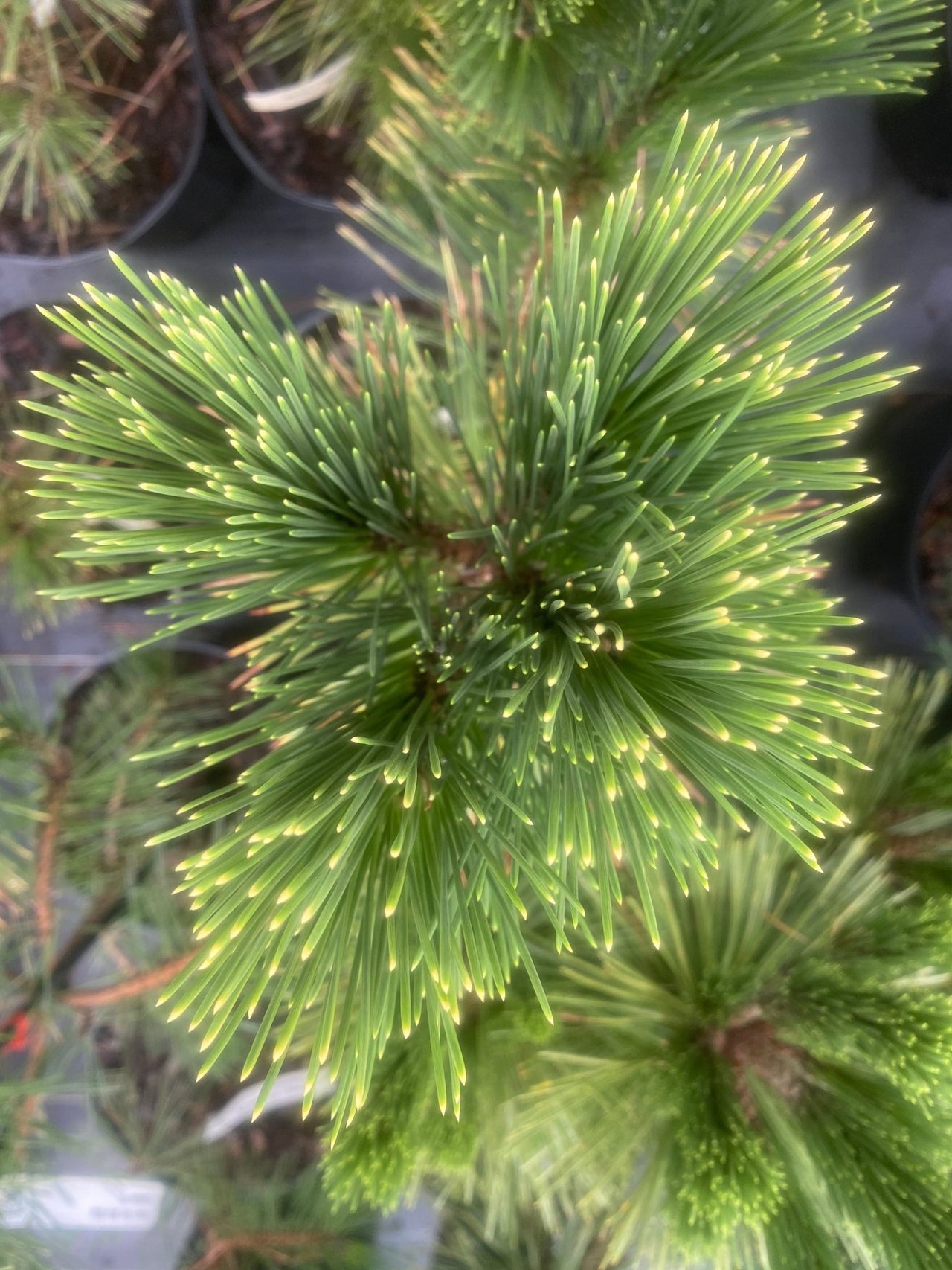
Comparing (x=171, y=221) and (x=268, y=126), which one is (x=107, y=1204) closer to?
(x=171, y=221)

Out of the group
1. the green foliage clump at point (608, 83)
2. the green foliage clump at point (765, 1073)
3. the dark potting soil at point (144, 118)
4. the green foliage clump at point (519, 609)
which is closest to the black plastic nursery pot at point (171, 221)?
the dark potting soil at point (144, 118)

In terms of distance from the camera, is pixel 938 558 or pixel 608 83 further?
pixel 938 558

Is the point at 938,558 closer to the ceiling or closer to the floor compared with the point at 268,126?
closer to the floor

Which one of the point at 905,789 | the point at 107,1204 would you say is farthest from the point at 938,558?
the point at 107,1204

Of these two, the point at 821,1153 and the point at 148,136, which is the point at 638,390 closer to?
the point at 821,1153

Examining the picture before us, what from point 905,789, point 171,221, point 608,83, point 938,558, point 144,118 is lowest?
point 905,789

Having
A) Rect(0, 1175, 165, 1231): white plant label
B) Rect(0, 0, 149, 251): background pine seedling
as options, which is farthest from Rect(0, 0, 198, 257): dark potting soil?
Rect(0, 1175, 165, 1231): white plant label
